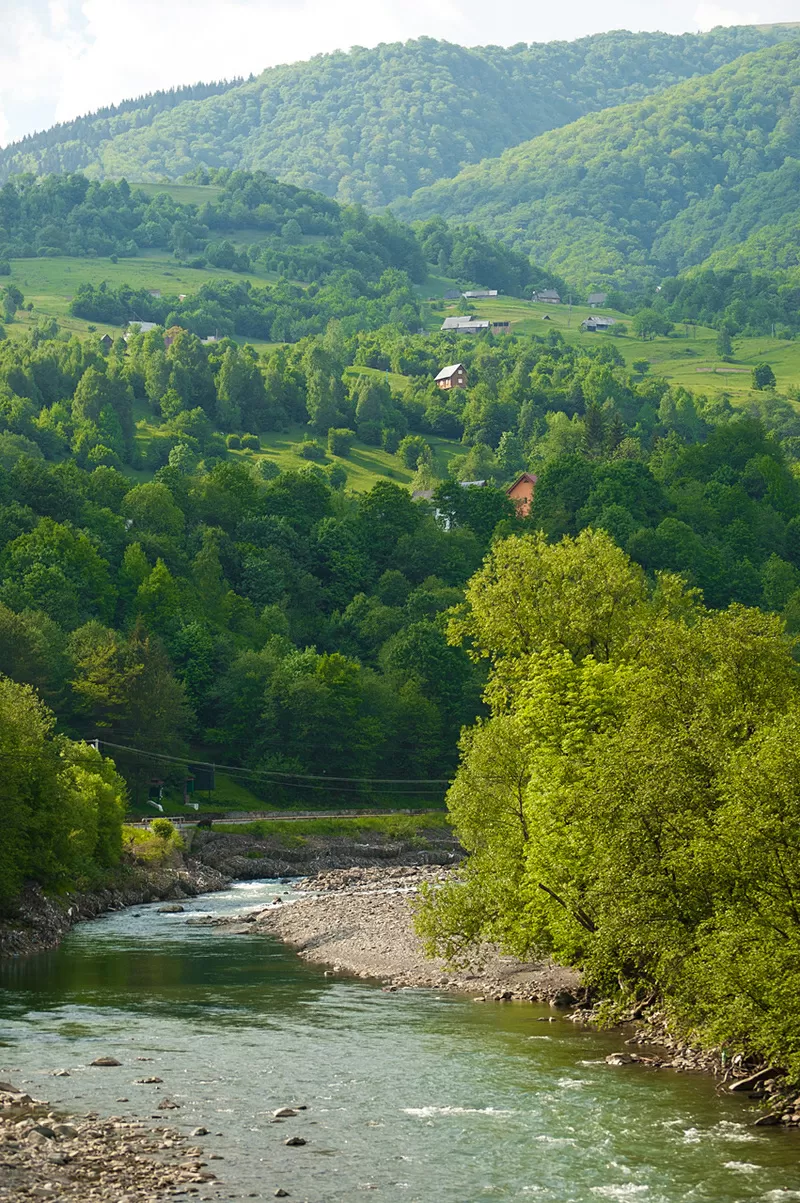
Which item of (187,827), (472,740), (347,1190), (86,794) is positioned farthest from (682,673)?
(187,827)

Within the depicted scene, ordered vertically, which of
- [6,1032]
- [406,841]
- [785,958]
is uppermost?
[785,958]

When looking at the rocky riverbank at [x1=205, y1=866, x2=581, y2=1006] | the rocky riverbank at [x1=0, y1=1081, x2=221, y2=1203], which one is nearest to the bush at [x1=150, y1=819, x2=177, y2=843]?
the rocky riverbank at [x1=205, y1=866, x2=581, y2=1006]

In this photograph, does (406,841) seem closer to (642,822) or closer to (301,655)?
(301,655)

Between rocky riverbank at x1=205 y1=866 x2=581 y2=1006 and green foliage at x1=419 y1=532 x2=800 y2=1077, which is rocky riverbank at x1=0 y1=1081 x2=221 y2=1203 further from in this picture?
rocky riverbank at x1=205 y1=866 x2=581 y2=1006

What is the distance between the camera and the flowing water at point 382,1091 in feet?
110

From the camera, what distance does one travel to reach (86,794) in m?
84.3

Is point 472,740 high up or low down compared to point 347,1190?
up

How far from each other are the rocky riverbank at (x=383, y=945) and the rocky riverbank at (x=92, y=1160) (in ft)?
70.0

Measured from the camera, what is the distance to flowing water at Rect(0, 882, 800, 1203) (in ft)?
110

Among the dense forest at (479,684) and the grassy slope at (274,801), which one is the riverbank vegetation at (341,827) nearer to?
the grassy slope at (274,801)

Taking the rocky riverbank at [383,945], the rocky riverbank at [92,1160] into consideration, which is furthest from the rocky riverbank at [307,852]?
the rocky riverbank at [92,1160]

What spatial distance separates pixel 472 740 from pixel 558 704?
320 inches

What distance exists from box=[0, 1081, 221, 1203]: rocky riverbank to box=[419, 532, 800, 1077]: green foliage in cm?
1413

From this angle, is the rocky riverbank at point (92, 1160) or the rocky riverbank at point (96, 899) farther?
the rocky riverbank at point (96, 899)
